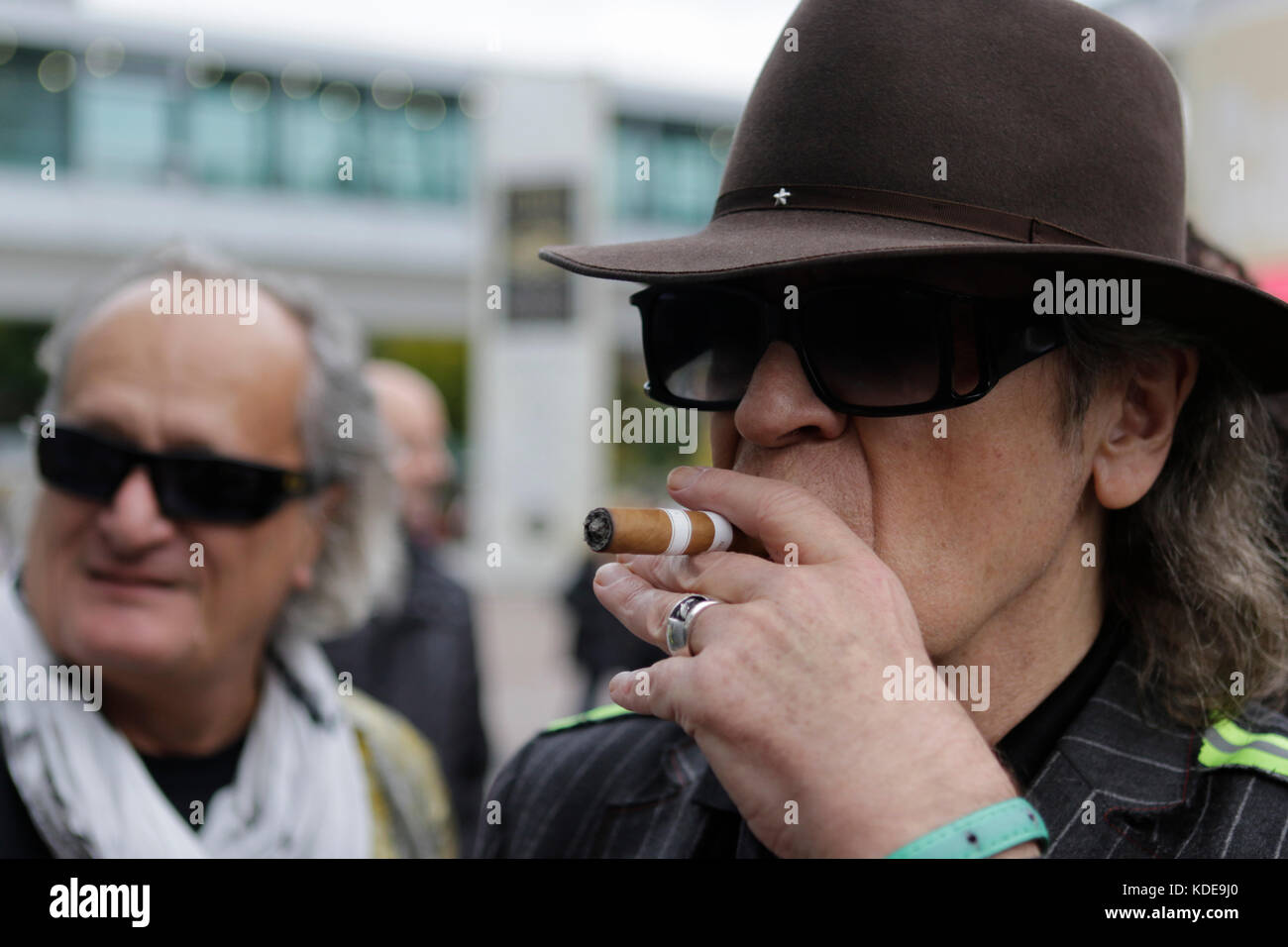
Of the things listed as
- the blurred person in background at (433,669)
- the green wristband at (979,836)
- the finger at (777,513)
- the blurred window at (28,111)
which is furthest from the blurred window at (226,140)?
the green wristband at (979,836)

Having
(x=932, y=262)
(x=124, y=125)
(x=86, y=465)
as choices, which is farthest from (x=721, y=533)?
(x=124, y=125)

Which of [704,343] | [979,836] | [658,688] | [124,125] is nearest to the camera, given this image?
[979,836]

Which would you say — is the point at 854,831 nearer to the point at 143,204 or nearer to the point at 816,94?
the point at 816,94

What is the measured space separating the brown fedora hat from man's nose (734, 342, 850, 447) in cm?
16

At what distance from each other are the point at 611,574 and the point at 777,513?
0.28 metres

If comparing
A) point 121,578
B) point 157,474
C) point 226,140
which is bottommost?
point 121,578

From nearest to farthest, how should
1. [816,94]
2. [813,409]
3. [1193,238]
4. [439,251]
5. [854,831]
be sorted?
[854,831]
[813,409]
[816,94]
[1193,238]
[439,251]

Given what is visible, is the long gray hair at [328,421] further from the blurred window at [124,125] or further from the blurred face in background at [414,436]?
the blurred window at [124,125]

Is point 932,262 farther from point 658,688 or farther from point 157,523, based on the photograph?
point 157,523

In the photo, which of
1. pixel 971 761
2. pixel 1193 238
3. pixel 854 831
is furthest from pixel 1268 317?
pixel 854 831

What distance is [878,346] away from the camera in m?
1.52

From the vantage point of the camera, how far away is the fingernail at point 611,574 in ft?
5.04

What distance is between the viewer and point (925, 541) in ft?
5.10
